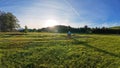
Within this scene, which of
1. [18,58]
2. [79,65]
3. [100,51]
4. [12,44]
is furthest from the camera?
[12,44]

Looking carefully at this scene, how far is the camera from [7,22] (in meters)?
98.8

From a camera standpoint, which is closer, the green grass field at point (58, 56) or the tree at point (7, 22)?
the green grass field at point (58, 56)

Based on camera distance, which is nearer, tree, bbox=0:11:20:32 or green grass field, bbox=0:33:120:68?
green grass field, bbox=0:33:120:68

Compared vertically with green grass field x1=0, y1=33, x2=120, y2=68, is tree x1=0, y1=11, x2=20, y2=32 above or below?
above

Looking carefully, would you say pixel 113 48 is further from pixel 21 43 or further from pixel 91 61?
pixel 21 43

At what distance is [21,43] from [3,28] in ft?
219

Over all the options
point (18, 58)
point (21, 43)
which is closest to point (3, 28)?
point (21, 43)

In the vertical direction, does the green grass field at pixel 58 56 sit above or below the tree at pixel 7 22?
below

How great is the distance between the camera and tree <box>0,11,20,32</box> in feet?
323

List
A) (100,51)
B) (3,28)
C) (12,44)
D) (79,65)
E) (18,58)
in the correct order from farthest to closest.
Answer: (3,28) < (12,44) < (100,51) < (18,58) < (79,65)

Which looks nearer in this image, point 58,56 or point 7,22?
point 58,56

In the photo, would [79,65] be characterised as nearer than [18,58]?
Yes

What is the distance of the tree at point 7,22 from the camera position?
9838cm

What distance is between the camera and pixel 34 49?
31078 millimetres
